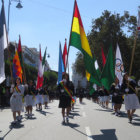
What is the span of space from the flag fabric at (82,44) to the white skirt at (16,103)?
277 centimetres

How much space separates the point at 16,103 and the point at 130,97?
4.26 meters

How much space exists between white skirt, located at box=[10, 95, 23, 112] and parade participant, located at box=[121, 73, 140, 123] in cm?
395

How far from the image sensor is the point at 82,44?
9977 millimetres

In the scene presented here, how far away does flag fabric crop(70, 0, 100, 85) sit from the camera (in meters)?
9.74

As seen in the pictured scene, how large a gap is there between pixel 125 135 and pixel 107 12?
36.9 meters

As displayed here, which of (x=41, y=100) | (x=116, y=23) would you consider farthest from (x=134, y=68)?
(x=41, y=100)

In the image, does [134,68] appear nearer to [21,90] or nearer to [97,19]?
[97,19]

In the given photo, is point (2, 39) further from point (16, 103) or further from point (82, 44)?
point (82, 44)

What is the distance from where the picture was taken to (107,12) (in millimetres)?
42594

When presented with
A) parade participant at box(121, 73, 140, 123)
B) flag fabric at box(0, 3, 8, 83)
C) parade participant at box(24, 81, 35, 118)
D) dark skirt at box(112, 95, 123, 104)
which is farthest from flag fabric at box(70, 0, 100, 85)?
parade participant at box(24, 81, 35, 118)

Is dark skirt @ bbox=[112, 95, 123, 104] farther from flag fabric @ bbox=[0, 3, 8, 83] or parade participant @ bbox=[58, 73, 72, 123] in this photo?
flag fabric @ bbox=[0, 3, 8, 83]

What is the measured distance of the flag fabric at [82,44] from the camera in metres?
9.74

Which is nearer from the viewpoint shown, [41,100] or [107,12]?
[41,100]

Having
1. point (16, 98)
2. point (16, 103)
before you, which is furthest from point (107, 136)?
point (16, 98)
